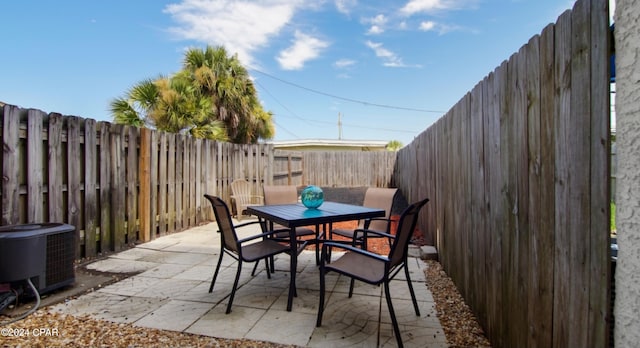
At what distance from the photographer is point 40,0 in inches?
282

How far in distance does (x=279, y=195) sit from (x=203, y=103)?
5.19 metres

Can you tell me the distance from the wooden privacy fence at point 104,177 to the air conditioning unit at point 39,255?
65 centimetres

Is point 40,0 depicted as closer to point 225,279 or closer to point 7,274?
point 7,274

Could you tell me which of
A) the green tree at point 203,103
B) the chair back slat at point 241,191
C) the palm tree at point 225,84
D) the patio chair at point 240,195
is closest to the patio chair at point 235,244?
the patio chair at point 240,195

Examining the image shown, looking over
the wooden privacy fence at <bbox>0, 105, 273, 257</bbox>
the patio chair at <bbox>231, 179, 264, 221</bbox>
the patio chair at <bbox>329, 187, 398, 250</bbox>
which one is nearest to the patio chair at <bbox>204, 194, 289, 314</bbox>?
the patio chair at <bbox>329, 187, 398, 250</bbox>

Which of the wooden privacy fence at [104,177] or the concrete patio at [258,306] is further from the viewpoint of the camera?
the wooden privacy fence at [104,177]

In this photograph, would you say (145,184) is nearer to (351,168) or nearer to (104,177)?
(104,177)

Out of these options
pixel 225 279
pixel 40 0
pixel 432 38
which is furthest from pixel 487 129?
pixel 432 38

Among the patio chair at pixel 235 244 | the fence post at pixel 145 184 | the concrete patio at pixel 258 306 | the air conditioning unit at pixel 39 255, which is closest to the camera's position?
the concrete patio at pixel 258 306

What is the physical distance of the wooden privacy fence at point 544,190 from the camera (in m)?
0.99

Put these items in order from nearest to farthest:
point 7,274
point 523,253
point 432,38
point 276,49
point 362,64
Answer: point 523,253
point 7,274
point 432,38
point 276,49
point 362,64

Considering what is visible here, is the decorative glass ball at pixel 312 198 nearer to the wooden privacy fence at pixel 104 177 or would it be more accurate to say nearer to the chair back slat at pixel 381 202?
the chair back slat at pixel 381 202

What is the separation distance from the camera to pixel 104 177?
4023 mm

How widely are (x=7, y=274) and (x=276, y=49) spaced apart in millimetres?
16146
